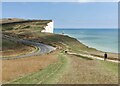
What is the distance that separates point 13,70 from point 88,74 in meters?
14.5

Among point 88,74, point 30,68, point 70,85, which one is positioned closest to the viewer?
point 70,85

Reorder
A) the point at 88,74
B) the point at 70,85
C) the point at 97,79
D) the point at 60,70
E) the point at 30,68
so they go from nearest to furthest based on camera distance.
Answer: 1. the point at 70,85
2. the point at 97,79
3. the point at 88,74
4. the point at 60,70
5. the point at 30,68

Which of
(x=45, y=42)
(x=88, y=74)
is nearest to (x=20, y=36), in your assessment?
(x=45, y=42)

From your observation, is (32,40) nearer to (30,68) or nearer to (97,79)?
(30,68)

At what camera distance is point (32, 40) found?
142250 millimetres

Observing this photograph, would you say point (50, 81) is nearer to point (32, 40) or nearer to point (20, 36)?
point (32, 40)

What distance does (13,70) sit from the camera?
57688mm

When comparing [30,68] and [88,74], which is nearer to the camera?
[88,74]

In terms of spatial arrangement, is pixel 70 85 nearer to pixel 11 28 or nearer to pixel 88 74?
pixel 88 74

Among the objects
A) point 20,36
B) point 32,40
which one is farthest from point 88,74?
point 20,36

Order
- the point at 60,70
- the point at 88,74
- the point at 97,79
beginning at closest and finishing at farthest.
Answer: the point at 97,79 < the point at 88,74 < the point at 60,70

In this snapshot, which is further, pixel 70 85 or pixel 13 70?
pixel 13 70

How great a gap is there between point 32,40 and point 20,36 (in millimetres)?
15685

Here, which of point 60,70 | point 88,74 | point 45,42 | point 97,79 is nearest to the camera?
point 97,79
